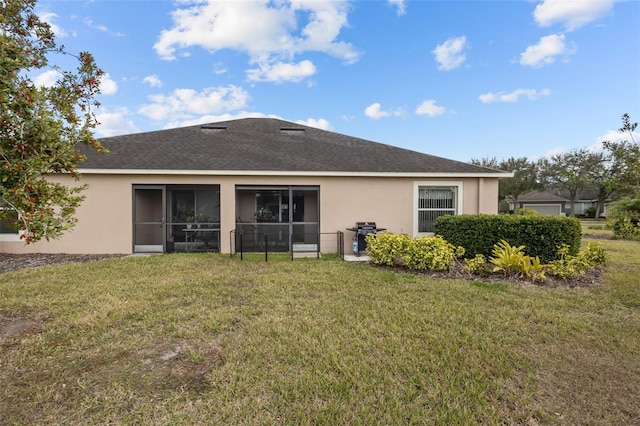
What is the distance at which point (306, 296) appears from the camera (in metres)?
5.44

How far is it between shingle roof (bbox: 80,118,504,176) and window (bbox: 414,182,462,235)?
61 cm

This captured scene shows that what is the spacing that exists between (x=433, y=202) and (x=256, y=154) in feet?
20.4

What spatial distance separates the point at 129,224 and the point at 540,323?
10.6 m

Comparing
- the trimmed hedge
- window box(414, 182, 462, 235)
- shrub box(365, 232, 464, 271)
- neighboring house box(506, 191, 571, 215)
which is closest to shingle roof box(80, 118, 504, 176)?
window box(414, 182, 462, 235)

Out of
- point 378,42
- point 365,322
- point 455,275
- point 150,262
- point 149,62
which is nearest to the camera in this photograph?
point 365,322

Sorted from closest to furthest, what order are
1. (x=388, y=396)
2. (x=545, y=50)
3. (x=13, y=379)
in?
(x=388, y=396) < (x=13, y=379) < (x=545, y=50)

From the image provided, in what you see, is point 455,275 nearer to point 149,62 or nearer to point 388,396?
point 388,396

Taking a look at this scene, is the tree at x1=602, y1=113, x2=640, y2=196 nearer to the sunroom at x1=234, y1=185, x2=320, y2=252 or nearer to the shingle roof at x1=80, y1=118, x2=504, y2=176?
the shingle roof at x1=80, y1=118, x2=504, y2=176

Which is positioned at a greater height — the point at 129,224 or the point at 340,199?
the point at 340,199

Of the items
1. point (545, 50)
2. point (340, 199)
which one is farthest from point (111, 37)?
point (545, 50)

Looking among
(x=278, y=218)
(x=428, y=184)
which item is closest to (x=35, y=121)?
(x=278, y=218)

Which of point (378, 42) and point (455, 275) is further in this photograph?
point (378, 42)

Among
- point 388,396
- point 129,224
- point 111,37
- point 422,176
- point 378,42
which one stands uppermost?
point 378,42

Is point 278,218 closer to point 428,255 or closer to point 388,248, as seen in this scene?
point 388,248
